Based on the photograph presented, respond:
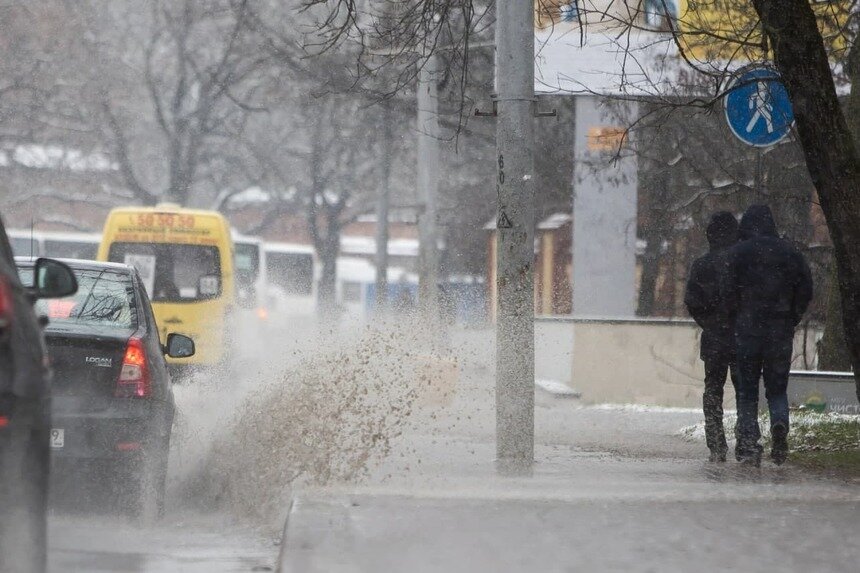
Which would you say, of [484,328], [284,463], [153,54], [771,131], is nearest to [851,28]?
[771,131]

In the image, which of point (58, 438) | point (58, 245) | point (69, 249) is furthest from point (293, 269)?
point (58, 438)

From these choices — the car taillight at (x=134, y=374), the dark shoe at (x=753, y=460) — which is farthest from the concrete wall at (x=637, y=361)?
the car taillight at (x=134, y=374)

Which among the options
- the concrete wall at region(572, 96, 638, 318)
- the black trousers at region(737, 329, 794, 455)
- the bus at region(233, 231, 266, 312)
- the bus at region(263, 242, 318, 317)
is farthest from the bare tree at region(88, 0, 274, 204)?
the black trousers at region(737, 329, 794, 455)

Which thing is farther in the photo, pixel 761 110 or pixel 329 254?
pixel 329 254

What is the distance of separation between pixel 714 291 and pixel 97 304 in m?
4.47

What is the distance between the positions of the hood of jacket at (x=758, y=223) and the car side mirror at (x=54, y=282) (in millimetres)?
5273

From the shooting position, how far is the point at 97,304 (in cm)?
834

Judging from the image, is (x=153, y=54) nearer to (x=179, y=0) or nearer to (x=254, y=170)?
(x=179, y=0)

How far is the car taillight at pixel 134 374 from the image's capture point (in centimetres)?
777

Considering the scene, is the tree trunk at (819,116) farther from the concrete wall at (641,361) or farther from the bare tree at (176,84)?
the bare tree at (176,84)

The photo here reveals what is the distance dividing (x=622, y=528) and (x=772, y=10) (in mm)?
3882

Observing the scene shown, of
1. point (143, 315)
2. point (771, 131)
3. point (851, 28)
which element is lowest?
point (143, 315)

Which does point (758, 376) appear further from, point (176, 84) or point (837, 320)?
point (176, 84)

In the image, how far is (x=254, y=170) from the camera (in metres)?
49.7
